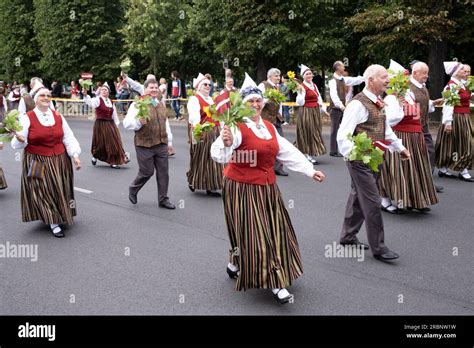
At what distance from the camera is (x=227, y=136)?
504 centimetres

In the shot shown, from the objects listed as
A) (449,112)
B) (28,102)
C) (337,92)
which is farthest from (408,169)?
(28,102)

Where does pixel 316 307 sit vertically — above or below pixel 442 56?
below

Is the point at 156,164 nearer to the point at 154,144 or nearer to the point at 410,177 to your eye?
the point at 154,144

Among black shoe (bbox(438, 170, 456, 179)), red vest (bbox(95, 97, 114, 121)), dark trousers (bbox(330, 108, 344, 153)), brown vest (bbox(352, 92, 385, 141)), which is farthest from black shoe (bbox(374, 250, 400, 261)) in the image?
red vest (bbox(95, 97, 114, 121))

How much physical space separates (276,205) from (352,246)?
71.8 inches

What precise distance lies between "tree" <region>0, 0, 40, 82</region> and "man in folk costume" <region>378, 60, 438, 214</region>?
3672cm

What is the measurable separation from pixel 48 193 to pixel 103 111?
561 centimetres

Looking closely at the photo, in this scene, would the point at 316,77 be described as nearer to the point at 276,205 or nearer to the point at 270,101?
the point at 270,101

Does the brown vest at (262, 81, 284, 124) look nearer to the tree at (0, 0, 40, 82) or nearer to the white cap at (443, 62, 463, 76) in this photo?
the white cap at (443, 62, 463, 76)

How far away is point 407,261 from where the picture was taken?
249 inches

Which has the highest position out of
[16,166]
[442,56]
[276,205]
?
[442,56]

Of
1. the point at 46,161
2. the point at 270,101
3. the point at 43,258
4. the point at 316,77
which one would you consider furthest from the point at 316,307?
the point at 316,77

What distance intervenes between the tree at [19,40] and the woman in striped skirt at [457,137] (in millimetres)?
35271
